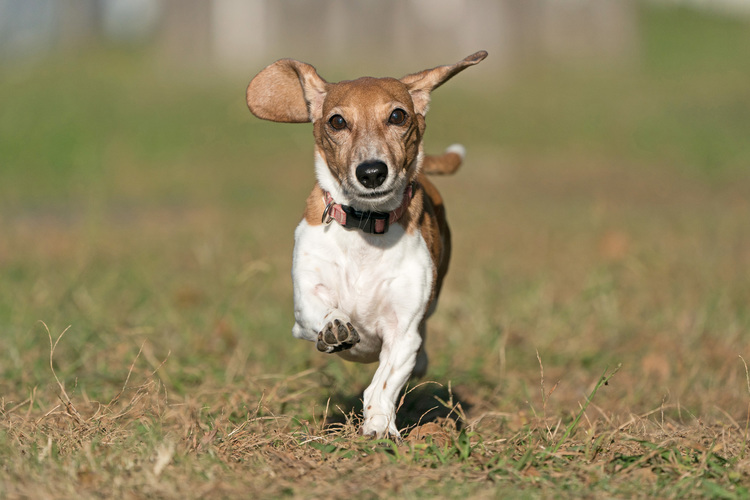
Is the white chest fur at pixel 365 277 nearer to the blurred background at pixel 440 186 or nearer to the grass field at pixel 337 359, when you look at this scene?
the grass field at pixel 337 359

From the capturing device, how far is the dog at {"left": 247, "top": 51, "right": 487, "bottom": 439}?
14.5 ft

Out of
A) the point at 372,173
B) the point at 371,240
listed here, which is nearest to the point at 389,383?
the point at 371,240

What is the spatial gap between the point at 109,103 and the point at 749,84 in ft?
53.0

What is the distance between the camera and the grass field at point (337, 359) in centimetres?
384

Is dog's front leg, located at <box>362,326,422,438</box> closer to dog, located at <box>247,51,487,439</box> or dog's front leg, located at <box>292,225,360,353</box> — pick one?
dog, located at <box>247,51,487,439</box>

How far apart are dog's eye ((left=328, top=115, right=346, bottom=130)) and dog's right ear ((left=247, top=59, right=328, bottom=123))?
410 millimetres

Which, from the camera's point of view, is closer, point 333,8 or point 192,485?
point 192,485

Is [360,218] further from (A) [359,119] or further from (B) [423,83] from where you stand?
(B) [423,83]

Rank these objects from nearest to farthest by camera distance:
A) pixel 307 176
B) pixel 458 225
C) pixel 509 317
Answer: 1. pixel 509 317
2. pixel 458 225
3. pixel 307 176

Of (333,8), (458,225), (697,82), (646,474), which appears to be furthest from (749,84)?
(646,474)

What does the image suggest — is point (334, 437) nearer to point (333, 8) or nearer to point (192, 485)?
point (192, 485)

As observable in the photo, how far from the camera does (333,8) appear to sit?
955 inches

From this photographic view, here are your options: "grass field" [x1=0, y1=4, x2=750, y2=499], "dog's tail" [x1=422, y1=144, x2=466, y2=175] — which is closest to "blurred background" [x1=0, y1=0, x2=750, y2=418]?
"grass field" [x1=0, y1=4, x2=750, y2=499]

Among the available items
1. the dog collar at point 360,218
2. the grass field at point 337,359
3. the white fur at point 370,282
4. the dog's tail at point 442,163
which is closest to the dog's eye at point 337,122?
the dog collar at point 360,218
